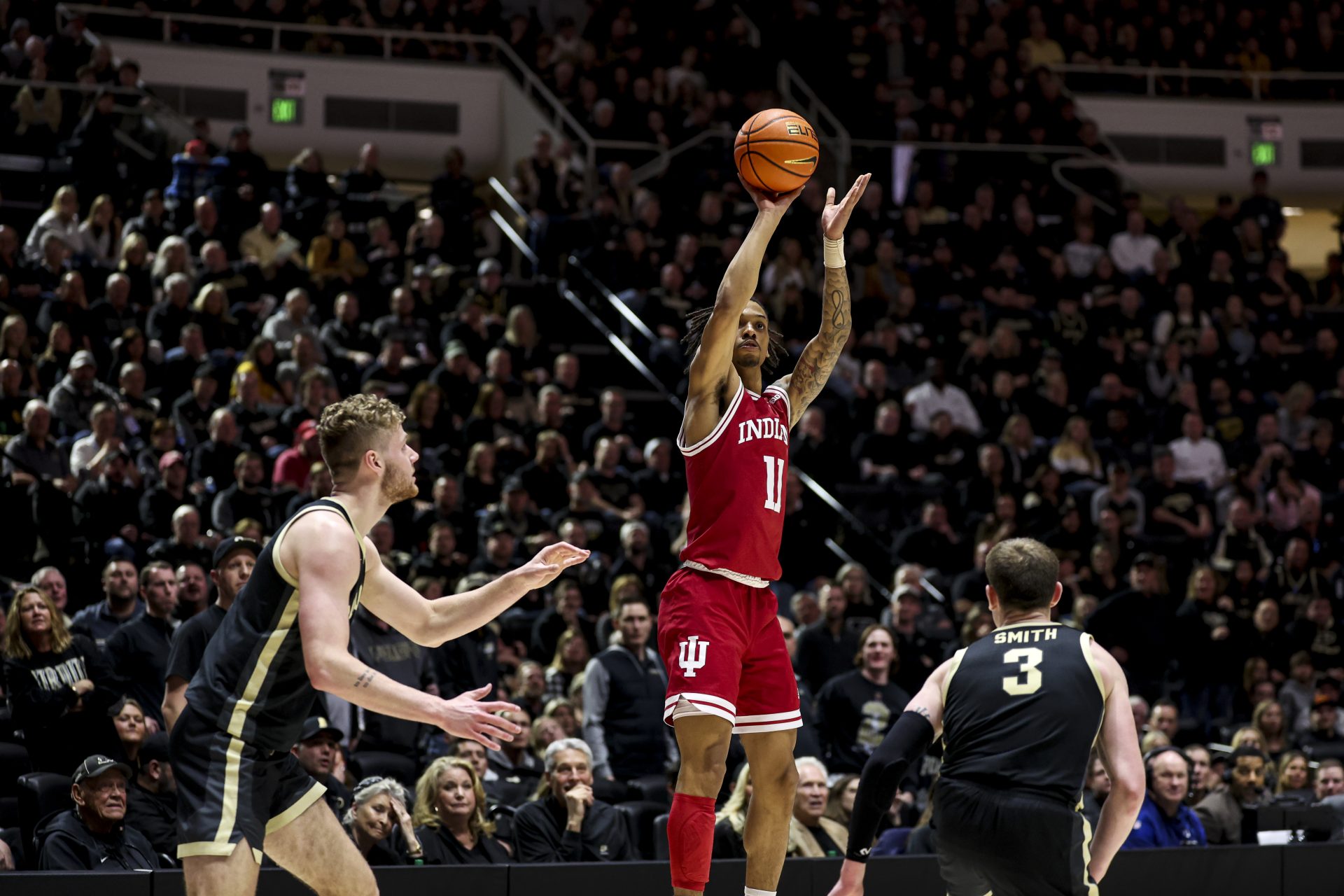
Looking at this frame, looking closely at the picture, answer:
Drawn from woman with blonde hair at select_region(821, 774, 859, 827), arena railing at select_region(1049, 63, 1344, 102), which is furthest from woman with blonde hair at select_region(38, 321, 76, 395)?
arena railing at select_region(1049, 63, 1344, 102)

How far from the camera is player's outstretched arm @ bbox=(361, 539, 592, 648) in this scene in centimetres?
502

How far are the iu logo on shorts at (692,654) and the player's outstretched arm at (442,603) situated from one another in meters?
0.64

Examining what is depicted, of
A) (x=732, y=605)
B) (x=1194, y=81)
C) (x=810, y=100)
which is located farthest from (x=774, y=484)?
(x=1194, y=81)

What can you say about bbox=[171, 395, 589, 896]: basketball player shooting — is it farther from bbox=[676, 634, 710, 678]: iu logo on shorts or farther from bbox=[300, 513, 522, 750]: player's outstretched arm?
bbox=[676, 634, 710, 678]: iu logo on shorts

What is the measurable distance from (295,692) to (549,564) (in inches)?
34.7

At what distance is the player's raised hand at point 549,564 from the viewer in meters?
5.08

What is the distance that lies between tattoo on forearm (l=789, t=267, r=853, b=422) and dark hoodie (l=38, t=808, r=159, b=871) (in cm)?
348

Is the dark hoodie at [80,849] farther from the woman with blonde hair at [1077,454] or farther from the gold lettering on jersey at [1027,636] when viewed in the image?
the woman with blonde hair at [1077,454]

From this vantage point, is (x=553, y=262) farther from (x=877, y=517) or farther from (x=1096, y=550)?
(x=1096, y=550)

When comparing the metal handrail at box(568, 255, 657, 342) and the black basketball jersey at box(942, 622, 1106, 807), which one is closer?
the black basketball jersey at box(942, 622, 1106, 807)

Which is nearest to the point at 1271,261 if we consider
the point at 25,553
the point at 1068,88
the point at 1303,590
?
the point at 1068,88

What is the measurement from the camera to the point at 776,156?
19.3 ft

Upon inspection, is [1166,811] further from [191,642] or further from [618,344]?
[618,344]

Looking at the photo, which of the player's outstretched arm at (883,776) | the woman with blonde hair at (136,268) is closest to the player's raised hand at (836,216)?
the player's outstretched arm at (883,776)
